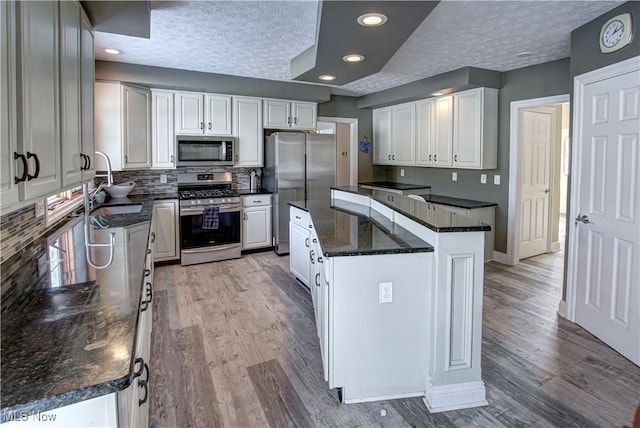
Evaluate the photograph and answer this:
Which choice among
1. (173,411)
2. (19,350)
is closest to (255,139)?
(173,411)

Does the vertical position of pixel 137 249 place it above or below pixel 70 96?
below

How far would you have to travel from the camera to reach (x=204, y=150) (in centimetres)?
502

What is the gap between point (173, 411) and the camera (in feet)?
6.81

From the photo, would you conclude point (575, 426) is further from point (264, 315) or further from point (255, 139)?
point (255, 139)

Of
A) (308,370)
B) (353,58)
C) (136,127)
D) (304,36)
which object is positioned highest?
(304,36)

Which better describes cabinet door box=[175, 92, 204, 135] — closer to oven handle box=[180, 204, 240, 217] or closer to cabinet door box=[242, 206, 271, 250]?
oven handle box=[180, 204, 240, 217]

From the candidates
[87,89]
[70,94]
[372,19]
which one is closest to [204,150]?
[87,89]

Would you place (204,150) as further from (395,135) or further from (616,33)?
(616,33)

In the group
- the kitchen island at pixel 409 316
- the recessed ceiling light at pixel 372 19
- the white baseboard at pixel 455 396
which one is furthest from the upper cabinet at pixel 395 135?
the white baseboard at pixel 455 396

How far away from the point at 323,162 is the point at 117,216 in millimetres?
2987

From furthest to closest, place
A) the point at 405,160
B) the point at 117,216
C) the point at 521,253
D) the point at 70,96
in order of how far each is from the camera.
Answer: the point at 405,160 → the point at 521,253 → the point at 117,216 → the point at 70,96

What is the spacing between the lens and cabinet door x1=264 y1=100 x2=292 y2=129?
5.39m

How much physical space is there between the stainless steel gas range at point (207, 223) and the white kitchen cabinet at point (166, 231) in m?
0.09

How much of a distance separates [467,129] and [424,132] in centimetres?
75
